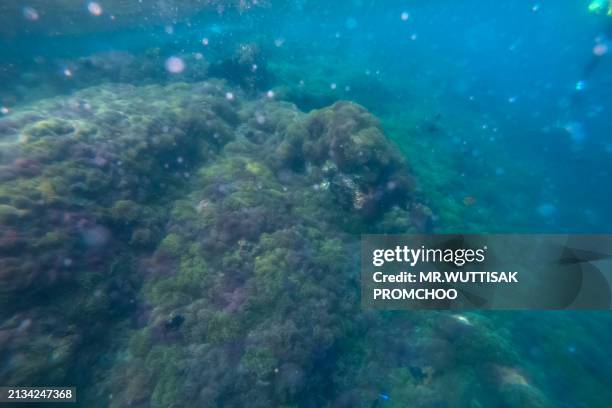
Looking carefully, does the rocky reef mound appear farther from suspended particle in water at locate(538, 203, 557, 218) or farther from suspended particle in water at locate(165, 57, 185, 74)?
suspended particle in water at locate(538, 203, 557, 218)

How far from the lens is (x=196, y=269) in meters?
7.41

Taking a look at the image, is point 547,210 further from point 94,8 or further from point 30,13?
point 30,13

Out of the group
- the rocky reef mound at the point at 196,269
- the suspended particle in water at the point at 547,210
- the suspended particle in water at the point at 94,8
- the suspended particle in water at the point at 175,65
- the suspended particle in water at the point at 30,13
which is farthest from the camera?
the suspended particle in water at the point at 94,8

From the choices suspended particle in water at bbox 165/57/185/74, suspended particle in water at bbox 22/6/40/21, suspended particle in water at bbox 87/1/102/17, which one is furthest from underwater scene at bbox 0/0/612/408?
suspended particle in water at bbox 87/1/102/17

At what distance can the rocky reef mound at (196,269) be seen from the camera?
5977mm

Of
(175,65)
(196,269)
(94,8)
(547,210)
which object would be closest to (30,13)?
(94,8)

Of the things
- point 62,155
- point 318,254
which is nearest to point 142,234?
point 62,155

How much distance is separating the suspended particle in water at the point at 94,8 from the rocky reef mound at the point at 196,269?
16119 millimetres

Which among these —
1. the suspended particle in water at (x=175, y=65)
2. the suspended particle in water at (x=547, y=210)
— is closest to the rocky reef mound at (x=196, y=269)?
the suspended particle in water at (x=175, y=65)

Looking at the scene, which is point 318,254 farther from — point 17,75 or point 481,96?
point 481,96

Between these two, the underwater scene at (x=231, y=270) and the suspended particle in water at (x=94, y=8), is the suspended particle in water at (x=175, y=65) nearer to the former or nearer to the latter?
the underwater scene at (x=231, y=270)

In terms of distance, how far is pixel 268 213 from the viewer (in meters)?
8.75

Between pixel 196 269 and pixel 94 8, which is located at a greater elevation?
pixel 94 8

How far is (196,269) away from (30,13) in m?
22.8
